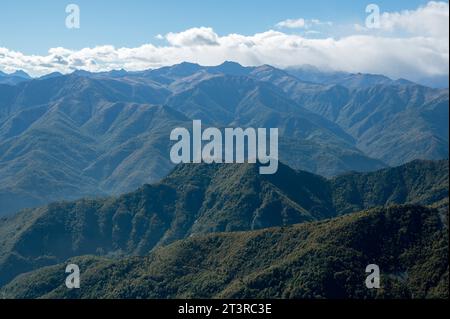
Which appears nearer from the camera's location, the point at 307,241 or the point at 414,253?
the point at 414,253

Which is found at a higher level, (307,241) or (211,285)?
(307,241)

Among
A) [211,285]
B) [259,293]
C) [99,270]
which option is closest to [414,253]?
[259,293]
